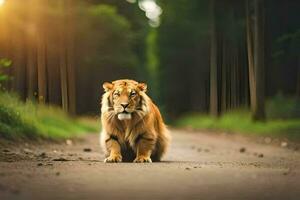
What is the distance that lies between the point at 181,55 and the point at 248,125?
2542cm

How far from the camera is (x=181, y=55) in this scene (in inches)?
2020

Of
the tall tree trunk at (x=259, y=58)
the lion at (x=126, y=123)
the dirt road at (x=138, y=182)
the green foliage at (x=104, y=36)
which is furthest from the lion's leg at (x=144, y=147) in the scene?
the green foliage at (x=104, y=36)

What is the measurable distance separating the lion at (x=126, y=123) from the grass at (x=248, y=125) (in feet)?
31.1

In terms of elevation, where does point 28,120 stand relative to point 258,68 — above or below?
below

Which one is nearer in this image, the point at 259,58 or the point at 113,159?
the point at 113,159

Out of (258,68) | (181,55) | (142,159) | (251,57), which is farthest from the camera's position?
(181,55)

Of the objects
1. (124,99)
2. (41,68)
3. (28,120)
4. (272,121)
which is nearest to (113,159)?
(124,99)

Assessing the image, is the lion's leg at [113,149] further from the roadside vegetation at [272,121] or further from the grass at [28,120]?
the roadside vegetation at [272,121]

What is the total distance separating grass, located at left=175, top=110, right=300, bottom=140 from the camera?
21.7 m

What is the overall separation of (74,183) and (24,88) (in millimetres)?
14929

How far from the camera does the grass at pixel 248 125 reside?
853 inches

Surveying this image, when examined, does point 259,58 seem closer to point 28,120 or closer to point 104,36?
point 28,120

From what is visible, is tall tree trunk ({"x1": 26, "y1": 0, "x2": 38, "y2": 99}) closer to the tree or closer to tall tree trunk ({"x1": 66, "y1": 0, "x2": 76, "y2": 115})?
tall tree trunk ({"x1": 66, "y1": 0, "x2": 76, "y2": 115})

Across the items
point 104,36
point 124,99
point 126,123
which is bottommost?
point 126,123
